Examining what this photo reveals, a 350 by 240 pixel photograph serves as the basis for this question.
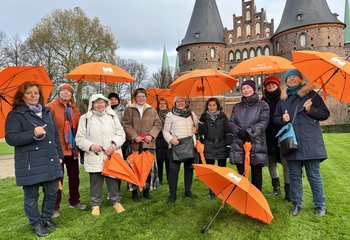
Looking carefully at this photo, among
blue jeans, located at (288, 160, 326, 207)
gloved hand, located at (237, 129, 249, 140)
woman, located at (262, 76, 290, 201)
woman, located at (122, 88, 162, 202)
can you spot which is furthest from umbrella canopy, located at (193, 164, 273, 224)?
woman, located at (122, 88, 162, 202)

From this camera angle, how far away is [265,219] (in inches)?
149

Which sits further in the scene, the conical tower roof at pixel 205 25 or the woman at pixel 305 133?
the conical tower roof at pixel 205 25

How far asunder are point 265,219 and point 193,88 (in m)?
3.22

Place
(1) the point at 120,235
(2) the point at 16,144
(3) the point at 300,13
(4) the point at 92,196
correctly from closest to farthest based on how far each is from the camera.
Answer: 1. (2) the point at 16,144
2. (1) the point at 120,235
3. (4) the point at 92,196
4. (3) the point at 300,13

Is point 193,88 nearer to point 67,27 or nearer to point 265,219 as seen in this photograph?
point 265,219

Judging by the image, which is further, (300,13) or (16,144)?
(300,13)

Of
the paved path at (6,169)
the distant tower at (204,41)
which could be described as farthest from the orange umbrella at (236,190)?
the distant tower at (204,41)

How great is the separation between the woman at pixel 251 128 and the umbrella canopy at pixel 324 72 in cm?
73

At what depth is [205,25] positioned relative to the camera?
40562 mm

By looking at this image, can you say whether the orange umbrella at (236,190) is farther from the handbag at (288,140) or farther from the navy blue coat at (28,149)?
the navy blue coat at (28,149)

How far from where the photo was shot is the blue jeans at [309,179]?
4.30 m

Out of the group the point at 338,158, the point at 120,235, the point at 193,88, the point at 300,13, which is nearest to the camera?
the point at 120,235

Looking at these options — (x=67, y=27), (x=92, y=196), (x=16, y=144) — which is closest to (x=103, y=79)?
(x=92, y=196)

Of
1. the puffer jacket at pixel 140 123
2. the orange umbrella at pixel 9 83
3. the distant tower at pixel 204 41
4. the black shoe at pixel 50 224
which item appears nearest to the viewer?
the orange umbrella at pixel 9 83
